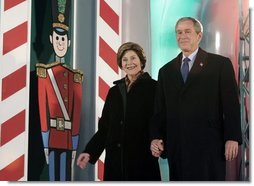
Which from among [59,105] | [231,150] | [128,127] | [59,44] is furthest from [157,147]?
[59,44]

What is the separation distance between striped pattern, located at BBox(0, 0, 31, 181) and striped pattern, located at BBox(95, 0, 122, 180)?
0.31 metres

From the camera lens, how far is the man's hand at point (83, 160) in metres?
2.45

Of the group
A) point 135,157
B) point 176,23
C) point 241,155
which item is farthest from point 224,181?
point 176,23

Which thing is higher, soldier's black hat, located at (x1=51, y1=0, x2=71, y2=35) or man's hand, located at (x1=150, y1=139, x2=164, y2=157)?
soldier's black hat, located at (x1=51, y1=0, x2=71, y2=35)

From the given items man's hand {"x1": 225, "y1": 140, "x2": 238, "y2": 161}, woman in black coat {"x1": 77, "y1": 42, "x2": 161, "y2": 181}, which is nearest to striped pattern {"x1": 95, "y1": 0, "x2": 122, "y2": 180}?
woman in black coat {"x1": 77, "y1": 42, "x2": 161, "y2": 181}

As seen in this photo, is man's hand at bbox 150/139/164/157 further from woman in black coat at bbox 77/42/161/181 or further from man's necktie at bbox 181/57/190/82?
man's necktie at bbox 181/57/190/82

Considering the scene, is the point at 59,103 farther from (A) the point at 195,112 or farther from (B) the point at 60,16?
(A) the point at 195,112

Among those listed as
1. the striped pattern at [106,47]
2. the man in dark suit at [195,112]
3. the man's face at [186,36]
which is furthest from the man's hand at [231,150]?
the striped pattern at [106,47]

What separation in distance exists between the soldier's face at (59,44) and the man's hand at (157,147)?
0.56 m

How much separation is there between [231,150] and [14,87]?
3.21ft

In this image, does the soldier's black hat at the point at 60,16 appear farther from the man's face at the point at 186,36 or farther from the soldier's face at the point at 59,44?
the man's face at the point at 186,36

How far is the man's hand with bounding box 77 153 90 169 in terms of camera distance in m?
2.45

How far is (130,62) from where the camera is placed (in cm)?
247

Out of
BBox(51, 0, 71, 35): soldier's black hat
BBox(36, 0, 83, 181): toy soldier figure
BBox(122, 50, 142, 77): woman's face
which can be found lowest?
BBox(36, 0, 83, 181): toy soldier figure
